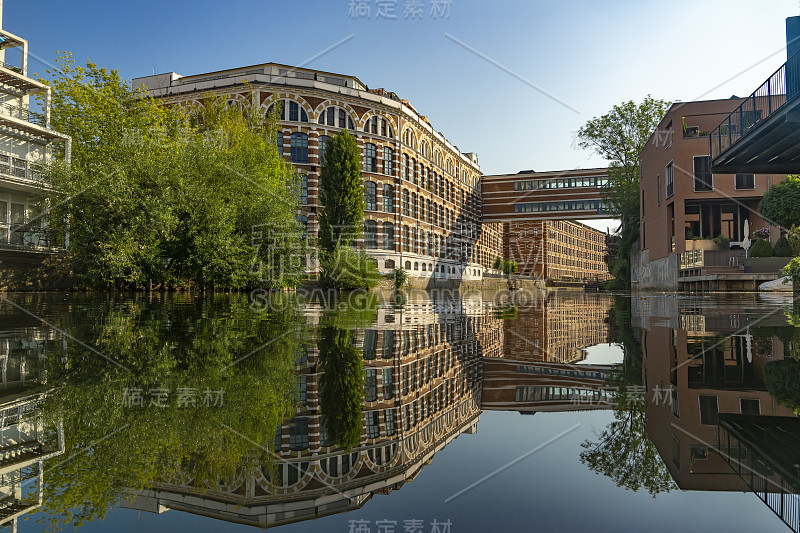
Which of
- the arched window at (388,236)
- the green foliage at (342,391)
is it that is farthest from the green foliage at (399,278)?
the green foliage at (342,391)

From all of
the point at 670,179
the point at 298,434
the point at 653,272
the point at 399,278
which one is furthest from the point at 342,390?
the point at 399,278

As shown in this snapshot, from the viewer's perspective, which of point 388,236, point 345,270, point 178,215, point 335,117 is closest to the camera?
point 178,215

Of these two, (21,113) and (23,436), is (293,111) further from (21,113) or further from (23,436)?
(23,436)

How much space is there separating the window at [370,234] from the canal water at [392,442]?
127 ft

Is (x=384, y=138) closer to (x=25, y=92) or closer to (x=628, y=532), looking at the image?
(x=25, y=92)

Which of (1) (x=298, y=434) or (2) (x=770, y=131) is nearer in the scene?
(1) (x=298, y=434)

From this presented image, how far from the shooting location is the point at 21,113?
954 inches

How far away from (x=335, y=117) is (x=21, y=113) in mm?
22412

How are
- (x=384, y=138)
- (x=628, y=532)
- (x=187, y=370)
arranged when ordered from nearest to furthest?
(x=628, y=532) < (x=187, y=370) < (x=384, y=138)

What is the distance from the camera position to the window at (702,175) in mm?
27672

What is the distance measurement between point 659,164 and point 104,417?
35.3m

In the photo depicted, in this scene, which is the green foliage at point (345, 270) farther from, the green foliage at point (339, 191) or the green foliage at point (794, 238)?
the green foliage at point (794, 238)

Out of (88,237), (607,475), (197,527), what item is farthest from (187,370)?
(88,237)

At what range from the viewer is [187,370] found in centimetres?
345
